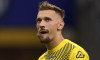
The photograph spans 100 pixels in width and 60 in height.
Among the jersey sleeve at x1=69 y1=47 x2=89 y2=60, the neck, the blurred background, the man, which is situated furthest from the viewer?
the blurred background

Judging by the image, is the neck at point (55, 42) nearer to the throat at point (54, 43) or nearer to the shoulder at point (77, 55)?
A: the throat at point (54, 43)

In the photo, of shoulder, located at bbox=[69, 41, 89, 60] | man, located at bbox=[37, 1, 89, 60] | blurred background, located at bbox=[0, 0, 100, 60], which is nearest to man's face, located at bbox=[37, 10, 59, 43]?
man, located at bbox=[37, 1, 89, 60]

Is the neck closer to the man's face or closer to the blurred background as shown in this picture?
the man's face

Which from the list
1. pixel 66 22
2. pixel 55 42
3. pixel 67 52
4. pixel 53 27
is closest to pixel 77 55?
pixel 67 52

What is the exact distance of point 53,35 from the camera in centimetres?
877

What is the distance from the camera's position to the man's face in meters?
8.69

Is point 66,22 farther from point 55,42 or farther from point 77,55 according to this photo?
point 77,55

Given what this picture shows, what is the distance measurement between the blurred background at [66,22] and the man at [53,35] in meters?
6.84

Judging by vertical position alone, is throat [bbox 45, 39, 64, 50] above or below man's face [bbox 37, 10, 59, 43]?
below

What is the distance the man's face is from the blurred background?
7002 mm

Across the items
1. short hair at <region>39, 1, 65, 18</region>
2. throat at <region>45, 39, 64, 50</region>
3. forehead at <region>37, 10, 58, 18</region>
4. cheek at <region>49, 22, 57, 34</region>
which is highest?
short hair at <region>39, 1, 65, 18</region>

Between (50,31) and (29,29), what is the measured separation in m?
8.29

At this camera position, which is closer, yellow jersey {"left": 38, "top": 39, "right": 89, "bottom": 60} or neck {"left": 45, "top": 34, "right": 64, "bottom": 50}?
yellow jersey {"left": 38, "top": 39, "right": 89, "bottom": 60}

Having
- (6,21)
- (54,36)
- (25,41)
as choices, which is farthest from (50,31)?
(25,41)
